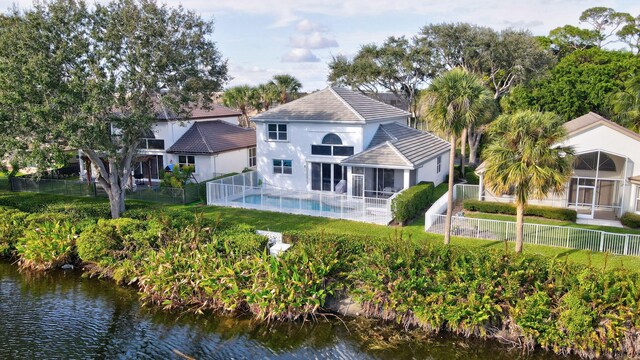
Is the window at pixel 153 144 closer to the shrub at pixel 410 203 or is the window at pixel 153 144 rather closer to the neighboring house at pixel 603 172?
the shrub at pixel 410 203

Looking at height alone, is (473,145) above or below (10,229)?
above

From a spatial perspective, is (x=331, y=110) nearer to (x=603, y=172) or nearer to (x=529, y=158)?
(x=529, y=158)

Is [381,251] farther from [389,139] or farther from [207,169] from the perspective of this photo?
[207,169]

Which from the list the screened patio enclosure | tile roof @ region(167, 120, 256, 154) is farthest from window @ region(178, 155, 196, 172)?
Result: the screened patio enclosure

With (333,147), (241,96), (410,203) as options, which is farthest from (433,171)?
(241,96)

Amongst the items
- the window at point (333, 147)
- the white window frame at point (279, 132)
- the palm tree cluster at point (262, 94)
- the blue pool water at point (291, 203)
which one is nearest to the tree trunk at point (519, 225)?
the blue pool water at point (291, 203)

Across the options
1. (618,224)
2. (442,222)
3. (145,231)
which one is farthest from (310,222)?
(618,224)
